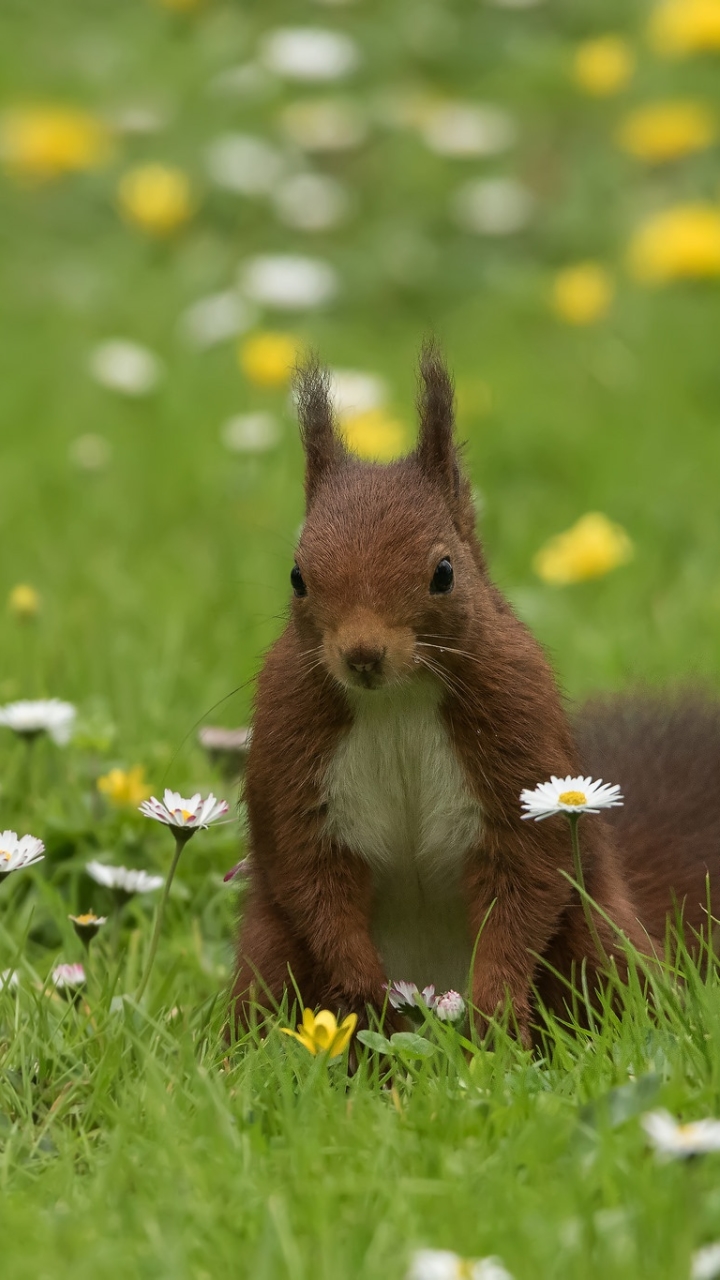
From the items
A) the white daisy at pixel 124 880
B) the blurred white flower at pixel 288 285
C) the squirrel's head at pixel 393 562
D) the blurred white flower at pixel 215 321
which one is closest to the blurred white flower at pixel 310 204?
the blurred white flower at pixel 288 285

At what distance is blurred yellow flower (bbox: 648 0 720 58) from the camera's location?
807cm

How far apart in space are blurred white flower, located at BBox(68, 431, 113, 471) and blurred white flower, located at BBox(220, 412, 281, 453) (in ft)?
1.11

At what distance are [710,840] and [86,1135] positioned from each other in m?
1.05

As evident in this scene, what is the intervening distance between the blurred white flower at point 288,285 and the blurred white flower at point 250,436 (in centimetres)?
151

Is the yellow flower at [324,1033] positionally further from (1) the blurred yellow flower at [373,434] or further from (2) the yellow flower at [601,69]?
(2) the yellow flower at [601,69]

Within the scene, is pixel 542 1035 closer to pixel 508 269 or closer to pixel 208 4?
pixel 508 269

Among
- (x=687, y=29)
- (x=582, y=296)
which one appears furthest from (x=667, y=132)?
(x=582, y=296)

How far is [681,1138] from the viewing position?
5.73 ft

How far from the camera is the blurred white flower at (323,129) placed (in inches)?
324

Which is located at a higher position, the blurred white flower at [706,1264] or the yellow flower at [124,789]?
the yellow flower at [124,789]

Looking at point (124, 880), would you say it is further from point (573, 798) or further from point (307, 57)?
point (307, 57)

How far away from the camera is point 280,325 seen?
701 cm

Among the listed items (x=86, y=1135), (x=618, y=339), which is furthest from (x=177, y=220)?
(x=86, y=1135)

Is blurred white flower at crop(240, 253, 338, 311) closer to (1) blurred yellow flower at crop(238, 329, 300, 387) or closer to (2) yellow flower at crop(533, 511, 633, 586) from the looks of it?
(1) blurred yellow flower at crop(238, 329, 300, 387)
